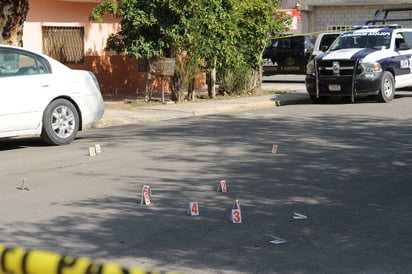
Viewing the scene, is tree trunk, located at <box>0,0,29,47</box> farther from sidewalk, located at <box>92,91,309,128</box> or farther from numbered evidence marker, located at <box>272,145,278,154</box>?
numbered evidence marker, located at <box>272,145,278,154</box>

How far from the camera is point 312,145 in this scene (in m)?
11.3

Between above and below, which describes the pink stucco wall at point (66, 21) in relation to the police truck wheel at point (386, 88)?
above

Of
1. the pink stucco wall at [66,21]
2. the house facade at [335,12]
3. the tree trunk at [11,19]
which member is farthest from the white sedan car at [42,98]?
the house facade at [335,12]

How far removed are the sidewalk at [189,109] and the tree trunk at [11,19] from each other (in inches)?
91.9

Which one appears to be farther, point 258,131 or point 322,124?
point 322,124

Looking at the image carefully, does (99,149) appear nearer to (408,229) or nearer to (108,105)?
(408,229)

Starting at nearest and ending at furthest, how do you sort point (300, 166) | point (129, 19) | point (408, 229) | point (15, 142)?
point (408, 229), point (300, 166), point (15, 142), point (129, 19)

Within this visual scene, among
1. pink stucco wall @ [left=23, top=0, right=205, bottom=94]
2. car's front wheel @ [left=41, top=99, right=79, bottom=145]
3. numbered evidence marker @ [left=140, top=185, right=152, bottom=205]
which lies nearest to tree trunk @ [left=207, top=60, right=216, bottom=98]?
pink stucco wall @ [left=23, top=0, right=205, bottom=94]

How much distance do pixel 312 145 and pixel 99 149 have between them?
10.3 ft

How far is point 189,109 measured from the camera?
17.3m

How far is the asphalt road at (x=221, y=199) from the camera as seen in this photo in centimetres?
573

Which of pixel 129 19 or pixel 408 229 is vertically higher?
pixel 129 19

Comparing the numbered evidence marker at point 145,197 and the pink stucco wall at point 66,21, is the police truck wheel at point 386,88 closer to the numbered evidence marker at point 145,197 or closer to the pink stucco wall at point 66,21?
the pink stucco wall at point 66,21

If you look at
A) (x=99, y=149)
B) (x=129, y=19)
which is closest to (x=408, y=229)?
(x=99, y=149)
